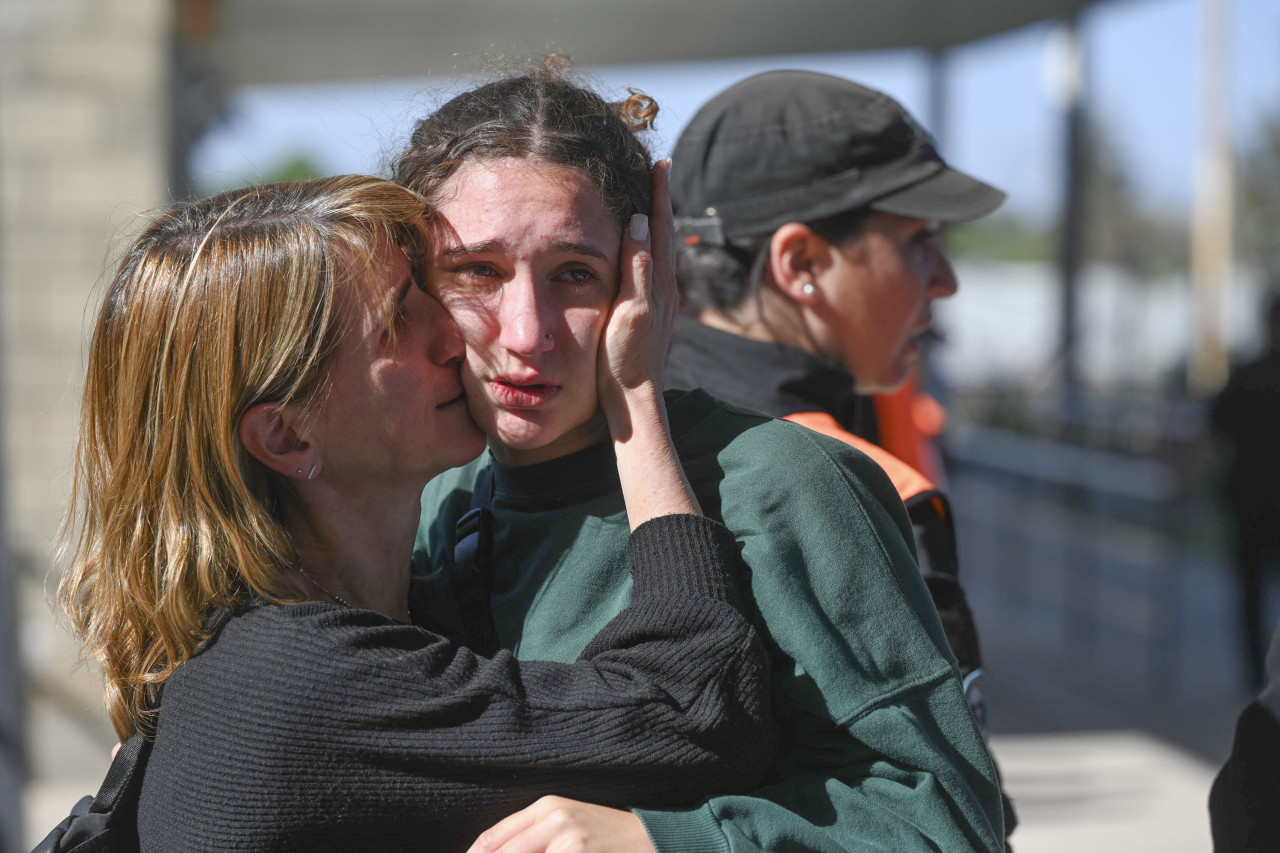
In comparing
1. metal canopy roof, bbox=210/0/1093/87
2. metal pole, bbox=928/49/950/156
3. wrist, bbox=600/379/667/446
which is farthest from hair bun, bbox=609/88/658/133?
metal pole, bbox=928/49/950/156

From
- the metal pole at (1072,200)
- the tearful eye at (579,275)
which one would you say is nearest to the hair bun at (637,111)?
the tearful eye at (579,275)

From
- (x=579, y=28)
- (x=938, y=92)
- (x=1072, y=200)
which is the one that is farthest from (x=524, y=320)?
(x=1072, y=200)

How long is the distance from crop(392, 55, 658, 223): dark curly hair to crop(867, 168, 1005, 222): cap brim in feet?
1.51

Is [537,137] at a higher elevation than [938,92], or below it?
higher

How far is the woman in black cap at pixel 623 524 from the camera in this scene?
1261 mm

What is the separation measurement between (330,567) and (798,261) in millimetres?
848

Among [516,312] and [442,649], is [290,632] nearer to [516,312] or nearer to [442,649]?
[442,649]

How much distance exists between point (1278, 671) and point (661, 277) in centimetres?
97

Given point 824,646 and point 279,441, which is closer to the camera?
point 824,646

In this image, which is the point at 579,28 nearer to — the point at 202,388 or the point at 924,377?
the point at 924,377

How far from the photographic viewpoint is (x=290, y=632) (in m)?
1.26

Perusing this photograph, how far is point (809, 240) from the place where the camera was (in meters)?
1.85

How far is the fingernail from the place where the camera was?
144cm

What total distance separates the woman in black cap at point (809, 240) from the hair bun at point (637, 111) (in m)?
0.30
